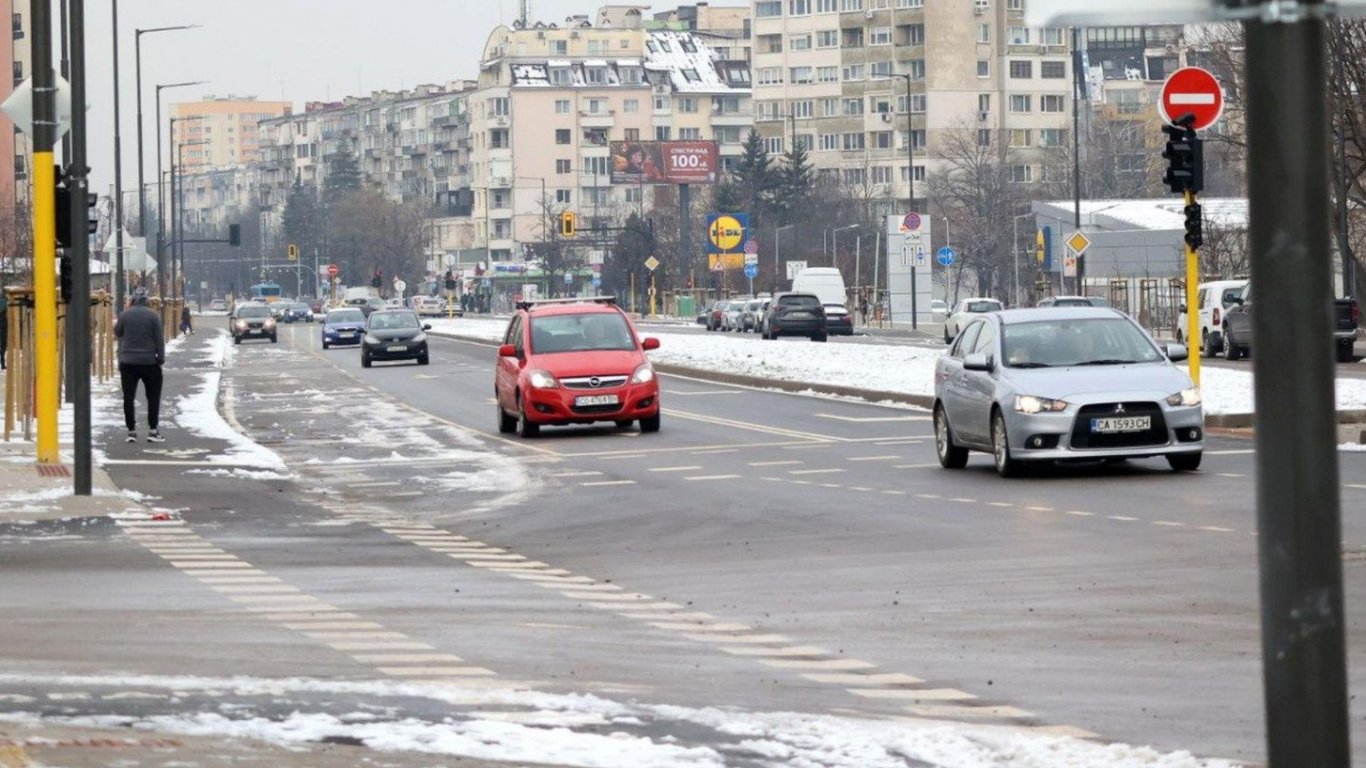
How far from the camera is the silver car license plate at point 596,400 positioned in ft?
105

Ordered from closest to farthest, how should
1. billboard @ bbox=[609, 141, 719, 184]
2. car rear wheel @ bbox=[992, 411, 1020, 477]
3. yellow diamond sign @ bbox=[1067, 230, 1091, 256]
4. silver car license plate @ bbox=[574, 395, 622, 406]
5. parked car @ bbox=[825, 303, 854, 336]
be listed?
car rear wheel @ bbox=[992, 411, 1020, 477] < silver car license plate @ bbox=[574, 395, 622, 406] < yellow diamond sign @ bbox=[1067, 230, 1091, 256] < parked car @ bbox=[825, 303, 854, 336] < billboard @ bbox=[609, 141, 719, 184]

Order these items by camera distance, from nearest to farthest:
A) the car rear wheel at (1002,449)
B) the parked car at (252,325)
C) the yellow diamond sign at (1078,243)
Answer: the car rear wheel at (1002,449) < the yellow diamond sign at (1078,243) < the parked car at (252,325)

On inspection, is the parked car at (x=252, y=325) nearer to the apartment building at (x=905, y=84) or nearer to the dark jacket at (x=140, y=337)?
the dark jacket at (x=140, y=337)

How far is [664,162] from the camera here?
172m

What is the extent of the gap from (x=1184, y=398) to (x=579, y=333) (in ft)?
41.4

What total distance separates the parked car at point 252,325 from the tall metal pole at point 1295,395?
93.8 meters

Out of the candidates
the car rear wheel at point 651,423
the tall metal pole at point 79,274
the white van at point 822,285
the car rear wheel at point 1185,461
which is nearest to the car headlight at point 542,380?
the car rear wheel at point 651,423

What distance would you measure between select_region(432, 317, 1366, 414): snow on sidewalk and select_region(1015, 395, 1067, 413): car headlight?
7.21 meters

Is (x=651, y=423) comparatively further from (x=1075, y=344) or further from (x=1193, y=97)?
(x=1075, y=344)

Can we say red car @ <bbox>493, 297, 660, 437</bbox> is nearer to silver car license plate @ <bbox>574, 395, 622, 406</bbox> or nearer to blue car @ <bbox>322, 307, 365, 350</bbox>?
silver car license plate @ <bbox>574, 395, 622, 406</bbox>

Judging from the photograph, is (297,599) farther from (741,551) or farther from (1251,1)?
(1251,1)

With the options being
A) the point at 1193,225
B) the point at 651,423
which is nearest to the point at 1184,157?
the point at 1193,225

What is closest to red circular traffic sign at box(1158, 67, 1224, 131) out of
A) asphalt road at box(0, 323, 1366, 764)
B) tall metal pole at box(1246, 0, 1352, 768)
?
asphalt road at box(0, 323, 1366, 764)

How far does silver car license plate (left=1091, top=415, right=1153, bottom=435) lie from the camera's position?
72.5 feet
